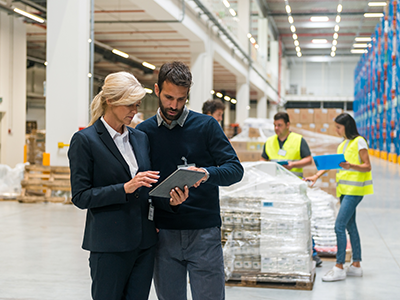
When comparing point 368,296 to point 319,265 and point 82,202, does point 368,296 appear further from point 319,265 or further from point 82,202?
point 82,202

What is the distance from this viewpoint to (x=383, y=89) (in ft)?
78.6

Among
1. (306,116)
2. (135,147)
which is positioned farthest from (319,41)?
(135,147)

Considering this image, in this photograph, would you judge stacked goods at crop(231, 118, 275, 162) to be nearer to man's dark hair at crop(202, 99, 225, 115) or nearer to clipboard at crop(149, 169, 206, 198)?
man's dark hair at crop(202, 99, 225, 115)

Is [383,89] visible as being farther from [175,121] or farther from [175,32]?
[175,121]

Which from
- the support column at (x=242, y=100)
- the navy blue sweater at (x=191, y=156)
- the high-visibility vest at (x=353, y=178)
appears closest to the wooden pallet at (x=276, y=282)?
the high-visibility vest at (x=353, y=178)

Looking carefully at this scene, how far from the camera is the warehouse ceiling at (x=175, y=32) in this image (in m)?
14.2

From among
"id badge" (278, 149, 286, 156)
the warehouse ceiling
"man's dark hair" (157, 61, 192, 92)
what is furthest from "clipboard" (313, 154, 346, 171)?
the warehouse ceiling

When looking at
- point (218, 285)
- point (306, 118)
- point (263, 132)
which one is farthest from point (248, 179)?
point (306, 118)

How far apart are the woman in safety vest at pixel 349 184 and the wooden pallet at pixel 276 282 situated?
343 mm

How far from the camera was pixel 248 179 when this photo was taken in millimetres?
4691

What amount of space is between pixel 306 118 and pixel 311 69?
112ft

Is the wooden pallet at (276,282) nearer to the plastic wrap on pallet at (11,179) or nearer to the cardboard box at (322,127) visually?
the plastic wrap on pallet at (11,179)

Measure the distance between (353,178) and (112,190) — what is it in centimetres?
315

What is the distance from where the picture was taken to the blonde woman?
2002mm
